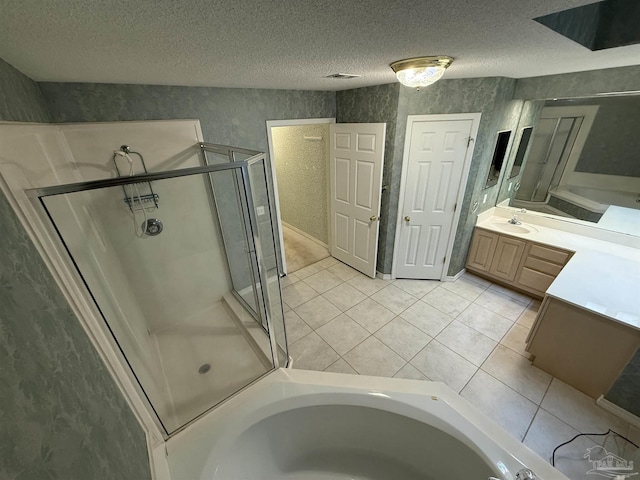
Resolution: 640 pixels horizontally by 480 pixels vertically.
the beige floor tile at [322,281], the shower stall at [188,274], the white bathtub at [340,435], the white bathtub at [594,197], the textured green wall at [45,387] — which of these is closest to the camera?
the textured green wall at [45,387]

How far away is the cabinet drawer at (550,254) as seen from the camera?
2.46 meters

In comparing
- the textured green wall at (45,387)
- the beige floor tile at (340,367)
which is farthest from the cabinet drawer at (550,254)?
the textured green wall at (45,387)

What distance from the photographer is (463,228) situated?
9.54ft

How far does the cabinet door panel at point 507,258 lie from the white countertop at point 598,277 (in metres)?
0.10

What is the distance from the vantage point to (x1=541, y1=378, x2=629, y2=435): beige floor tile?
5.51ft

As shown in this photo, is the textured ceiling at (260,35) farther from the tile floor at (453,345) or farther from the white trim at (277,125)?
the tile floor at (453,345)

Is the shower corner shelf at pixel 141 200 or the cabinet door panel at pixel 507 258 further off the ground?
the shower corner shelf at pixel 141 200

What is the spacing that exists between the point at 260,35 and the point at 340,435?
2.14 meters

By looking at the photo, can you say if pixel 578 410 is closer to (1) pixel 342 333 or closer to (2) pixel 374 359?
(2) pixel 374 359


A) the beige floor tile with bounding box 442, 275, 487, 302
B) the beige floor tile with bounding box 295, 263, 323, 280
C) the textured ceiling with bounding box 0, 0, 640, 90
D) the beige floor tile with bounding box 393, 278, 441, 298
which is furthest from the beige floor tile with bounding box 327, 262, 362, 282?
the textured ceiling with bounding box 0, 0, 640, 90

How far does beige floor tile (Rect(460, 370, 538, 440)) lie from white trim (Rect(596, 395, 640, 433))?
47cm

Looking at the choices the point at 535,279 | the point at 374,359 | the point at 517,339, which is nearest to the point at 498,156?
the point at 535,279

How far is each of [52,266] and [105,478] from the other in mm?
734

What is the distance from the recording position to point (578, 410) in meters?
1.78
